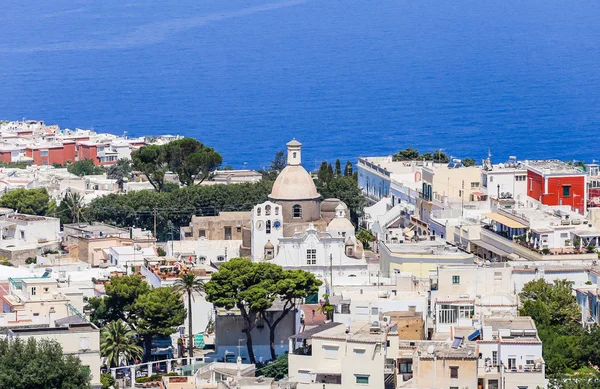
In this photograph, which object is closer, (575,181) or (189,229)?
(575,181)

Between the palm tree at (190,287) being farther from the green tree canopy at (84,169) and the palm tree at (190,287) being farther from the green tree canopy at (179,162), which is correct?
the green tree canopy at (84,169)

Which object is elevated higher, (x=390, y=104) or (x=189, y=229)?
(x=390, y=104)

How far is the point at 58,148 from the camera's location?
10131 centimetres

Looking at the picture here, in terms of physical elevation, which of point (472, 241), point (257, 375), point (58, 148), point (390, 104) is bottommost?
point (257, 375)

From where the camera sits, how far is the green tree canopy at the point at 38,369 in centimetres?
3934

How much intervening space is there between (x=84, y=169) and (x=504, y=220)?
40.0 meters

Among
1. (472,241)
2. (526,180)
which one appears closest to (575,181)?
(526,180)

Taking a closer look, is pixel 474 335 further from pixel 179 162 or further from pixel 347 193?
pixel 179 162

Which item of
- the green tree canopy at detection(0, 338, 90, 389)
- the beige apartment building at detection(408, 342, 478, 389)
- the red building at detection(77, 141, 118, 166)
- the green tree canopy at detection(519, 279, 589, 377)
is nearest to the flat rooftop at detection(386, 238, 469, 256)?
the green tree canopy at detection(519, 279, 589, 377)

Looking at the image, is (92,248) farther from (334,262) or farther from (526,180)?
(526,180)

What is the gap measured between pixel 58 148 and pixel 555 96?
78.9m

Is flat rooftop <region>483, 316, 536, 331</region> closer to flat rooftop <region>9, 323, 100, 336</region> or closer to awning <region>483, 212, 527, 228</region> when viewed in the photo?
flat rooftop <region>9, 323, 100, 336</region>

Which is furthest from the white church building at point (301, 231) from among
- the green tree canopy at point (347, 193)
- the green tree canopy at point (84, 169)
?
the green tree canopy at point (84, 169)

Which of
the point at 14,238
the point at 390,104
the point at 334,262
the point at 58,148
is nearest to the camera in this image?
the point at 334,262
